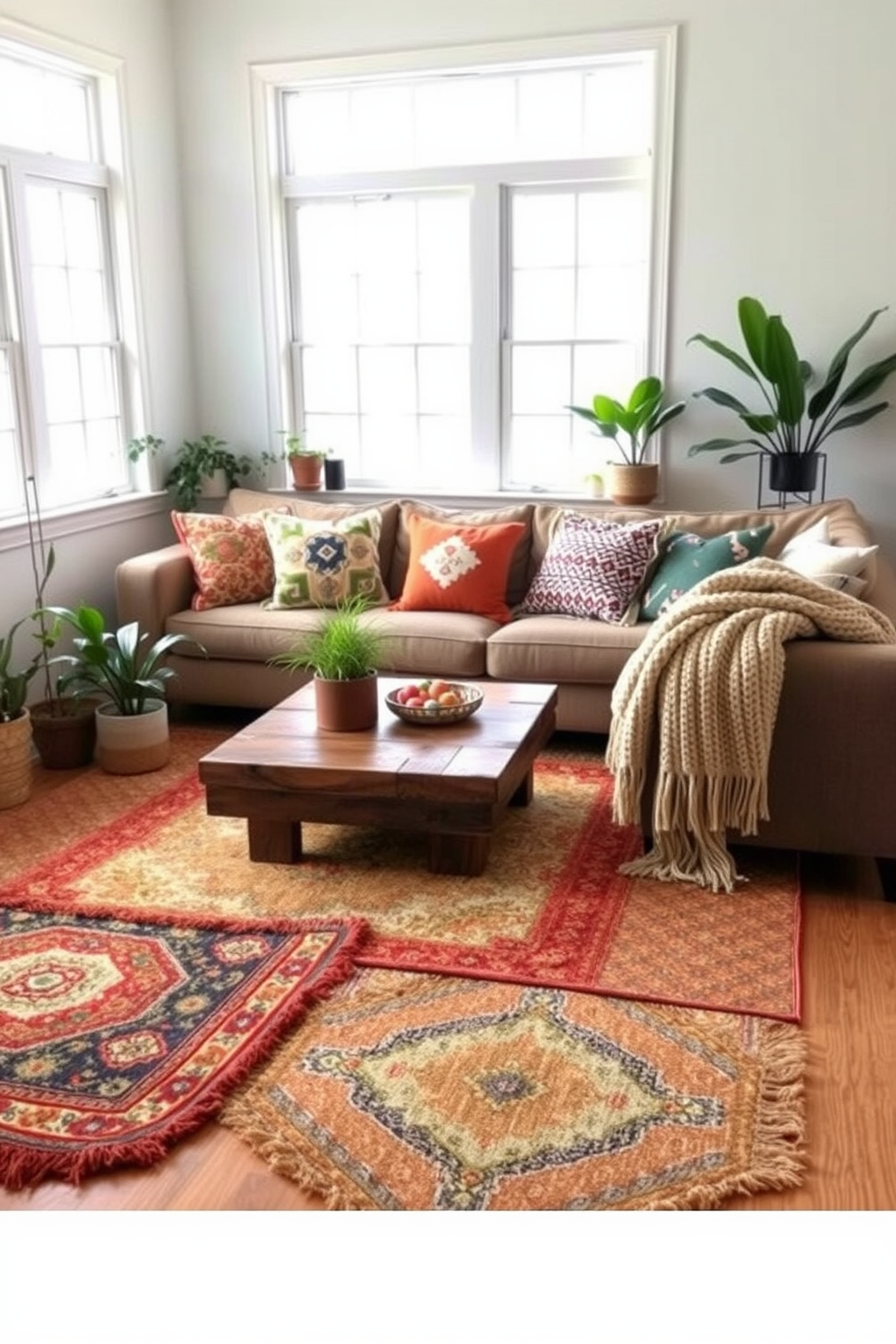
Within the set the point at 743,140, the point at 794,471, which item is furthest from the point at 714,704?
the point at 743,140

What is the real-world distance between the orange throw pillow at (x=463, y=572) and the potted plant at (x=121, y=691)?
0.96m

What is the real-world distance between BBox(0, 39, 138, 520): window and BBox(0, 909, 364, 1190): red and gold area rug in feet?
7.04

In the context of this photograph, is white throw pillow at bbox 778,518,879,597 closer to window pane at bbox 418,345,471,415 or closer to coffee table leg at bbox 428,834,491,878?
coffee table leg at bbox 428,834,491,878

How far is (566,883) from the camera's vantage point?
3164mm

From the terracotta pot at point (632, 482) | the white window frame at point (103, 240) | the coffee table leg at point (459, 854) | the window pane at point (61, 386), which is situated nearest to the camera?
the coffee table leg at point (459, 854)

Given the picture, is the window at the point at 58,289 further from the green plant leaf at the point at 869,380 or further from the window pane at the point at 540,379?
the green plant leaf at the point at 869,380

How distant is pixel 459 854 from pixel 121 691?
60.0 inches

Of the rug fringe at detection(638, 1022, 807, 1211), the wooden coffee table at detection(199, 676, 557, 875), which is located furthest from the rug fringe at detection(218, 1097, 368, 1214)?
the wooden coffee table at detection(199, 676, 557, 875)

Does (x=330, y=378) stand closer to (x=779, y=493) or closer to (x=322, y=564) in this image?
(x=322, y=564)

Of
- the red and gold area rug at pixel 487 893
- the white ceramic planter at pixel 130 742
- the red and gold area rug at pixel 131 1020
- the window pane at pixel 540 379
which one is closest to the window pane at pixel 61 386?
the white ceramic planter at pixel 130 742

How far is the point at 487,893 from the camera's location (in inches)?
122

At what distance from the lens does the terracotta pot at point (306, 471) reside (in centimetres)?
530

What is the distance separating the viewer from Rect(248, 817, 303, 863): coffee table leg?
326cm
